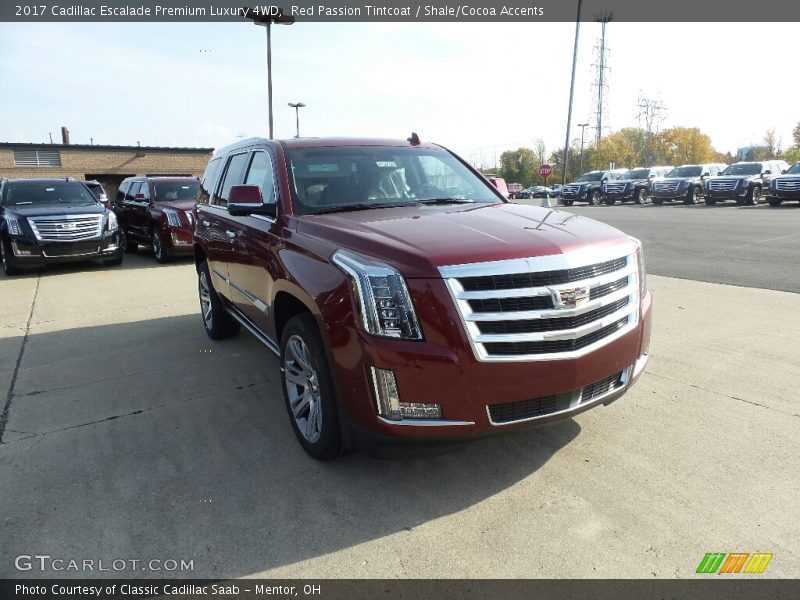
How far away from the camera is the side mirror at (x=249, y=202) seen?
3.67 m

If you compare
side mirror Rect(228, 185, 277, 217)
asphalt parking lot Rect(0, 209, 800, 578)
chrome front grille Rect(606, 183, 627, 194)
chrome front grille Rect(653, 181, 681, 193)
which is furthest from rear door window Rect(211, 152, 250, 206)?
chrome front grille Rect(606, 183, 627, 194)

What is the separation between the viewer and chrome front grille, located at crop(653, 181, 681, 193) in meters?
30.3

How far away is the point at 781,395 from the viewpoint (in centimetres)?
395

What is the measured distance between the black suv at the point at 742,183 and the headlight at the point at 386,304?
96.1 ft

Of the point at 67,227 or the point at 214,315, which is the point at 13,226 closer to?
the point at 67,227

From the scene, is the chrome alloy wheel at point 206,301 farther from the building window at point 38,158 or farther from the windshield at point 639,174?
the building window at point 38,158

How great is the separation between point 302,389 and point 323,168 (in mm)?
1579

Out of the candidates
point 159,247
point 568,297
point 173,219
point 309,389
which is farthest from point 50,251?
point 568,297

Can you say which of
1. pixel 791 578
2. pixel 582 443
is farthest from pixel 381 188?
pixel 791 578

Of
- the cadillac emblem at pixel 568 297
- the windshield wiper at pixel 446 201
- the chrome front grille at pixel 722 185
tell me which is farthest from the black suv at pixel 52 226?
the chrome front grille at pixel 722 185

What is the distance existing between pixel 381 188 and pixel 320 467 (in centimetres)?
194

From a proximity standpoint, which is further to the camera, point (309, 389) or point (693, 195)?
point (693, 195)

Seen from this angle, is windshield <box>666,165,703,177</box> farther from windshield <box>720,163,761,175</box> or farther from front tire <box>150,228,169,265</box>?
front tire <box>150,228,169,265</box>

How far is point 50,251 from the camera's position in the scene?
1056 centimetres
